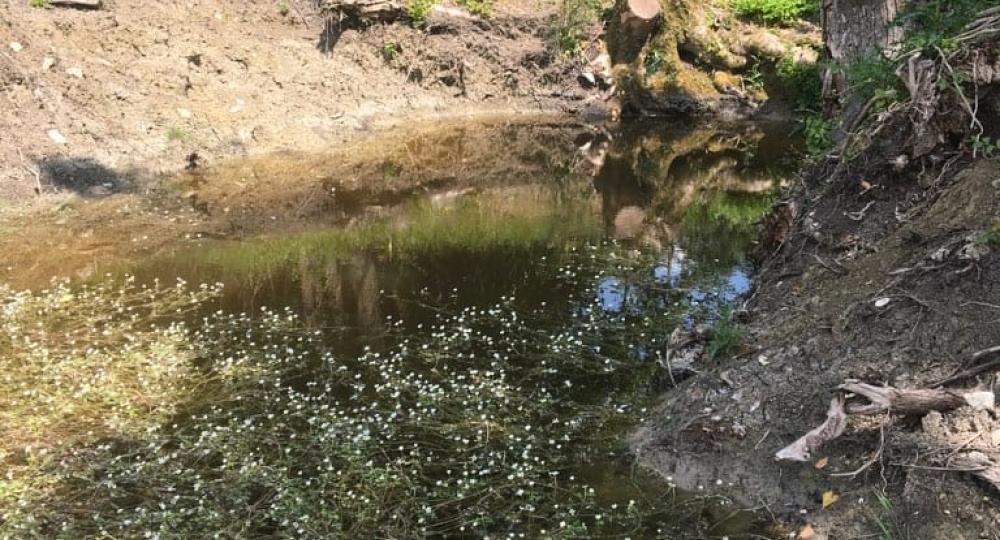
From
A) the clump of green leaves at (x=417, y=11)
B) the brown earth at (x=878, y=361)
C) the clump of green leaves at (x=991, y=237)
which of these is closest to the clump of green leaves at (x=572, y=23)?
the clump of green leaves at (x=417, y=11)

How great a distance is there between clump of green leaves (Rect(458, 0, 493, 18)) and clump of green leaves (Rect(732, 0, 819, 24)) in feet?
20.4

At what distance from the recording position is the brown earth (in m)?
4.14

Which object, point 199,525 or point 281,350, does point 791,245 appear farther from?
point 199,525

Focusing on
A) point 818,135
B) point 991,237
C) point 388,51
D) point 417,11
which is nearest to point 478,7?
point 417,11

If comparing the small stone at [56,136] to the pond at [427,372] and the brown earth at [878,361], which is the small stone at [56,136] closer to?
the pond at [427,372]

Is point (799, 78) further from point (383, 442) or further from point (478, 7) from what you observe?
point (383, 442)

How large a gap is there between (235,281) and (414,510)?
4.90m

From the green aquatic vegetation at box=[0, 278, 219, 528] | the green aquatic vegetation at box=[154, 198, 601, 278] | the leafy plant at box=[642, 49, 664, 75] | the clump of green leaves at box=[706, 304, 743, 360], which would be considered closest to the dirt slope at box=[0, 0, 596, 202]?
the leafy plant at box=[642, 49, 664, 75]

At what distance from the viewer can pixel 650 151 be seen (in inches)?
631

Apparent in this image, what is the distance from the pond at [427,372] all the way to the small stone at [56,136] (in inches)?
94.3

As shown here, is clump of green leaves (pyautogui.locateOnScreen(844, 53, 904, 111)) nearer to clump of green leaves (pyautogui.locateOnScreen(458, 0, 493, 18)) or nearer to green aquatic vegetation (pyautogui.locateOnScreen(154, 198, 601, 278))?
green aquatic vegetation (pyautogui.locateOnScreen(154, 198, 601, 278))

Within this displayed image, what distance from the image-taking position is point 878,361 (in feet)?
15.9

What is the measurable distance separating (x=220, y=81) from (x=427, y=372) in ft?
36.2

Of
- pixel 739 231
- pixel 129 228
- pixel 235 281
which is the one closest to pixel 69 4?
pixel 129 228
